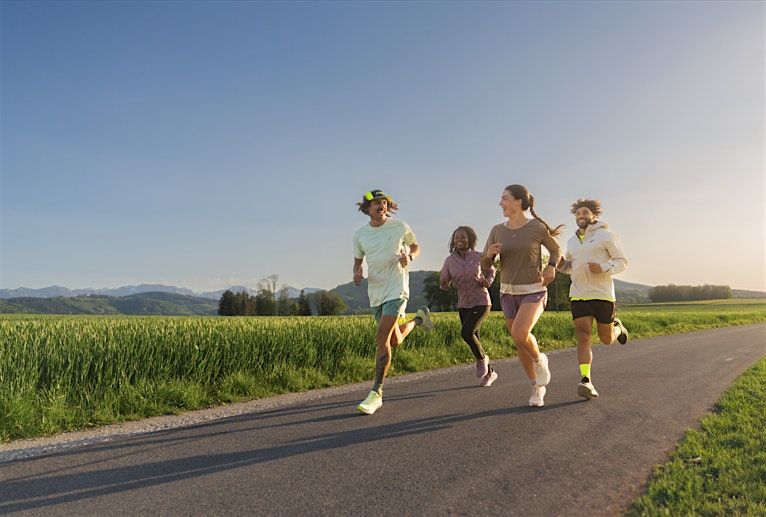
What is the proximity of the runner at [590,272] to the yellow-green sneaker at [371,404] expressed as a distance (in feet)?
8.74

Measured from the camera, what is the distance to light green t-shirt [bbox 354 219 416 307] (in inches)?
257

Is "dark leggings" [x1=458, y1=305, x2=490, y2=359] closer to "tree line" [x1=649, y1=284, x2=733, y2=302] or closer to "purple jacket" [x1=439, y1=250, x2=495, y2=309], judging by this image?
"purple jacket" [x1=439, y1=250, x2=495, y2=309]

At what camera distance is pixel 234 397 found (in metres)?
7.64

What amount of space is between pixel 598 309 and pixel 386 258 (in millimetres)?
2975

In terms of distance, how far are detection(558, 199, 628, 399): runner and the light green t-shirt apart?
2.10 meters

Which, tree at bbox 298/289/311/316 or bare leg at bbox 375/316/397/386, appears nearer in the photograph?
bare leg at bbox 375/316/397/386

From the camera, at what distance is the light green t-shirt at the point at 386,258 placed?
6535 millimetres

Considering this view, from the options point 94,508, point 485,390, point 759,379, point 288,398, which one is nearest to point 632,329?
point 759,379

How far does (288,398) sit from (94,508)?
14.0 feet

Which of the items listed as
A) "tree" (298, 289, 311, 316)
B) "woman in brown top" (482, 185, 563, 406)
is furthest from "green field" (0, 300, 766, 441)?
"tree" (298, 289, 311, 316)

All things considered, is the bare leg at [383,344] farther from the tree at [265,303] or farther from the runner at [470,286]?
the tree at [265,303]

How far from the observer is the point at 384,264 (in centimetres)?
657

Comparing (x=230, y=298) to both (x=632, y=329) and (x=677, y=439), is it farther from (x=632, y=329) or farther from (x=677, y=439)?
(x=677, y=439)

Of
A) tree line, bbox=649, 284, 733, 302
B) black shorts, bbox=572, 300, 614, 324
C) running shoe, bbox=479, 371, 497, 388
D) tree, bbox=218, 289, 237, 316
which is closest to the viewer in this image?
black shorts, bbox=572, 300, 614, 324
